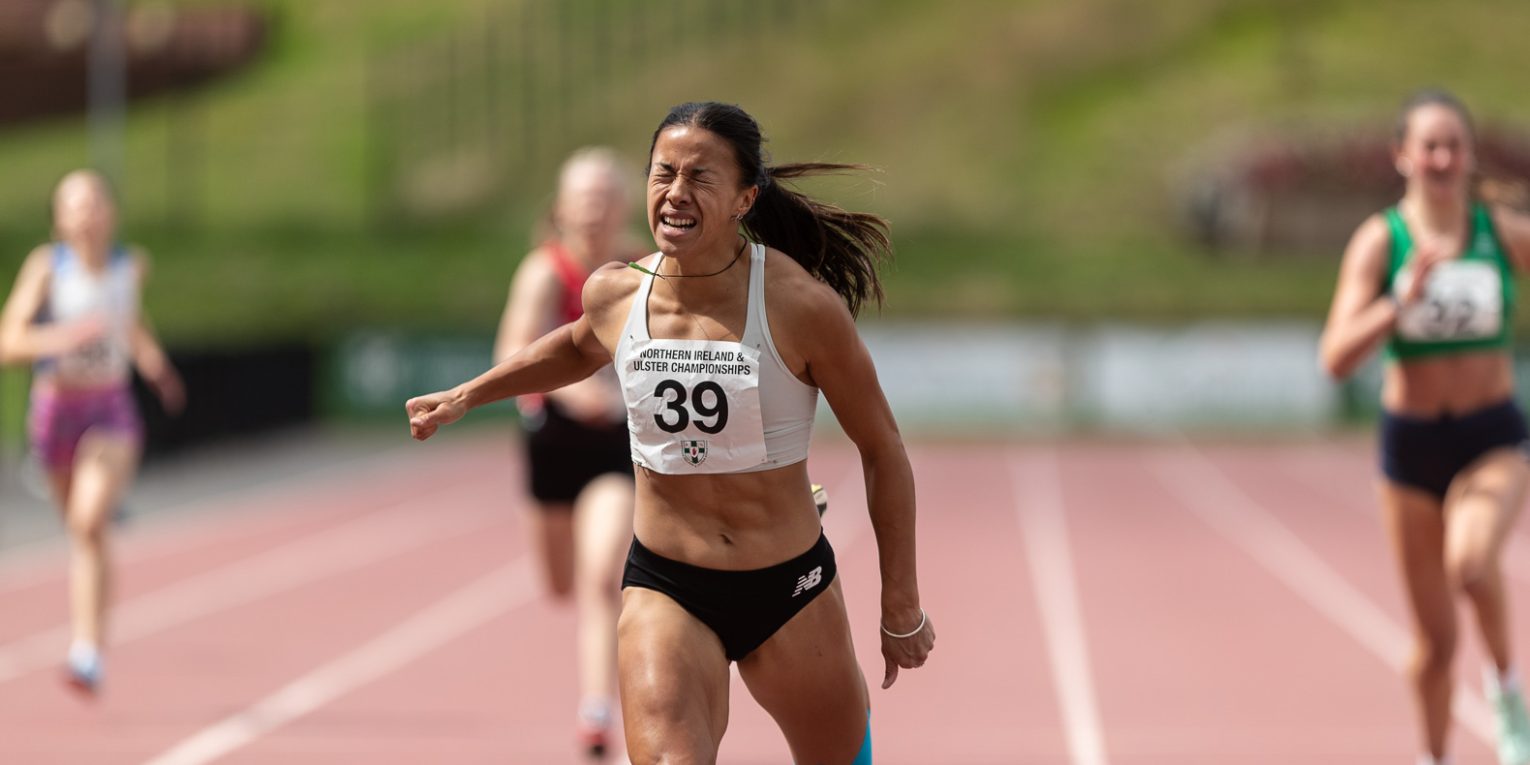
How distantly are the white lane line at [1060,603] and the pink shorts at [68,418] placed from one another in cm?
436

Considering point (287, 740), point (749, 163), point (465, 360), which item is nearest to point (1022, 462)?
point (465, 360)

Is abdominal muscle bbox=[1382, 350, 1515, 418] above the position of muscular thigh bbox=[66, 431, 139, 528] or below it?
above

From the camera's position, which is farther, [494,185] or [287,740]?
[494,185]

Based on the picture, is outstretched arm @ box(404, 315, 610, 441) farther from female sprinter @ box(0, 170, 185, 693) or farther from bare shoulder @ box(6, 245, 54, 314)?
bare shoulder @ box(6, 245, 54, 314)

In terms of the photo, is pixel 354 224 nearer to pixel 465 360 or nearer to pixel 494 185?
pixel 494 185

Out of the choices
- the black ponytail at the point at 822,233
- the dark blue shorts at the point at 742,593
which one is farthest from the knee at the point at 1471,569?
the dark blue shorts at the point at 742,593

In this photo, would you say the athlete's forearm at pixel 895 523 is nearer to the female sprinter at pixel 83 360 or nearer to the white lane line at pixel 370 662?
the white lane line at pixel 370 662

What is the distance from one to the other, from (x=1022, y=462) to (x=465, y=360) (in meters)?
9.00

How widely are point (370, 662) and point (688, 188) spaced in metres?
6.39

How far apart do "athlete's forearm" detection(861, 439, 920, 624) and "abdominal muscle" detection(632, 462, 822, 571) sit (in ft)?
0.58

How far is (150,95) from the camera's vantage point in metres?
49.2

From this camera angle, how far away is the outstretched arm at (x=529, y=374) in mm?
4508

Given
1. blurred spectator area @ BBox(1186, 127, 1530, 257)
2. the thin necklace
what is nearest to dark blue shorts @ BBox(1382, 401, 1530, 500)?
the thin necklace

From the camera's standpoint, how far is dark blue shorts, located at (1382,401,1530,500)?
6.39m
